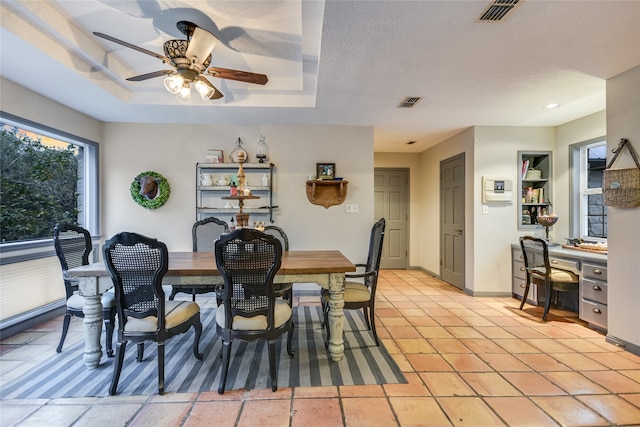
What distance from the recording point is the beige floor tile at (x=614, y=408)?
A: 175 cm

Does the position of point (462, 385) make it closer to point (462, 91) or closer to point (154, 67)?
point (462, 91)

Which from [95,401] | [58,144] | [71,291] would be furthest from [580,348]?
[58,144]

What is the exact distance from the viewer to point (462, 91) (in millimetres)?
2969

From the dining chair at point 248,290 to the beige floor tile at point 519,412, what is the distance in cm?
142

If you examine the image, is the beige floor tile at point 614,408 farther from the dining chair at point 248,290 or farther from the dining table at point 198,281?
the dining chair at point 248,290

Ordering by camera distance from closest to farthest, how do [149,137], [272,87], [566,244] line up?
[272,87] → [566,244] → [149,137]

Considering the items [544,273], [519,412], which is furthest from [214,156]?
[544,273]

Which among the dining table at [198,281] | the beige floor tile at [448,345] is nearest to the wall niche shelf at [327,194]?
the dining table at [198,281]

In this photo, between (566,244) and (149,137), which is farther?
(149,137)

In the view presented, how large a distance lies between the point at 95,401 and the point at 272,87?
10.5 ft

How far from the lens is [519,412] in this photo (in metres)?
1.80

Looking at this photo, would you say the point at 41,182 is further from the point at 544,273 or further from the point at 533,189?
the point at 533,189

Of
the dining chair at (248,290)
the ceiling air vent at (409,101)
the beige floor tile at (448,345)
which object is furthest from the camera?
the ceiling air vent at (409,101)

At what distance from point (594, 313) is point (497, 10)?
3.08m
